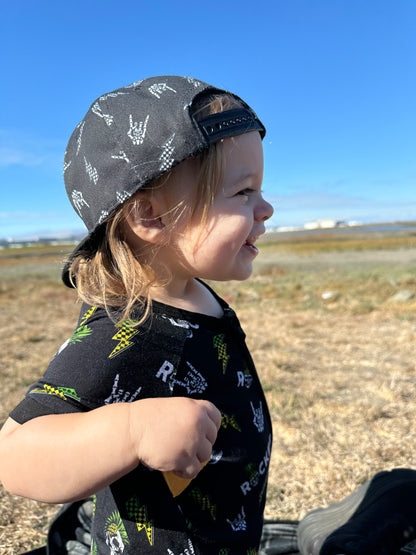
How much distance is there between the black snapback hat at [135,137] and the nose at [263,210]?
19cm

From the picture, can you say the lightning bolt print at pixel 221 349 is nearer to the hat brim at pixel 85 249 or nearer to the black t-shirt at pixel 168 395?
the black t-shirt at pixel 168 395

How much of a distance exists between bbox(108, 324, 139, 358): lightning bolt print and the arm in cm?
19

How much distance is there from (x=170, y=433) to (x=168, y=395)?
0.25 m

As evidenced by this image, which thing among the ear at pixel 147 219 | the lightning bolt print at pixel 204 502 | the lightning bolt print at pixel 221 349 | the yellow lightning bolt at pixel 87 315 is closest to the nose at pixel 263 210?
the ear at pixel 147 219

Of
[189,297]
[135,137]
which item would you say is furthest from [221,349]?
[135,137]

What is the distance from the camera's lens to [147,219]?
1.22 meters

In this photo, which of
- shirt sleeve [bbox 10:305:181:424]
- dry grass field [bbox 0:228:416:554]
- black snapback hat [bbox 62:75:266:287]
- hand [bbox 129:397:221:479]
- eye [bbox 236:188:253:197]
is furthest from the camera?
dry grass field [bbox 0:228:416:554]

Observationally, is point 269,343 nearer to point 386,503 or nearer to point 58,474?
point 386,503

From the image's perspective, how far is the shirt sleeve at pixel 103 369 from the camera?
1021mm

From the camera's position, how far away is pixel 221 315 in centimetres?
152

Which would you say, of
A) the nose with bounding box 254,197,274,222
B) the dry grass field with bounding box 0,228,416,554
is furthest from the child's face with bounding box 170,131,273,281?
the dry grass field with bounding box 0,228,416,554

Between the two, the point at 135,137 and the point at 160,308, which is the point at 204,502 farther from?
the point at 135,137

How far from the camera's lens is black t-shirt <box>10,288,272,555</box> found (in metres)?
1.06

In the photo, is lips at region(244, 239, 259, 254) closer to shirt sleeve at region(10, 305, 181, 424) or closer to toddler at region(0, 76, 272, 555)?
toddler at region(0, 76, 272, 555)
